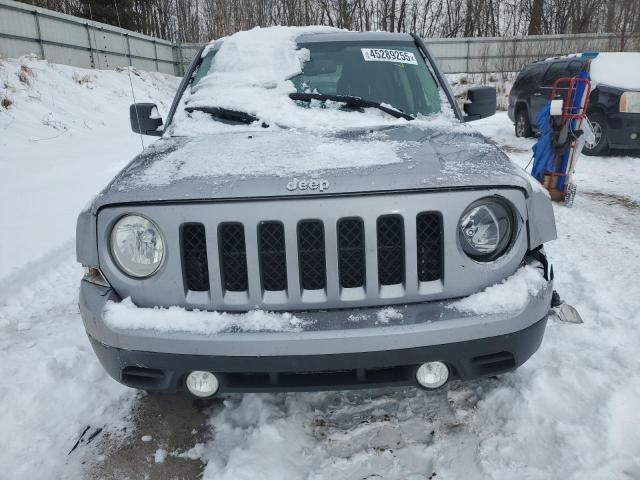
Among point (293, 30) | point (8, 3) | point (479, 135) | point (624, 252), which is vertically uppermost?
point (8, 3)

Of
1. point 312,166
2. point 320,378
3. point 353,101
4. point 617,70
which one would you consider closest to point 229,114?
point 353,101

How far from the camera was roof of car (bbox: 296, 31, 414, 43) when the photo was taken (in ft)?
10.9

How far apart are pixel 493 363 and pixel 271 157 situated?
126cm

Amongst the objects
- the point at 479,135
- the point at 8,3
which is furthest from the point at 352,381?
the point at 8,3

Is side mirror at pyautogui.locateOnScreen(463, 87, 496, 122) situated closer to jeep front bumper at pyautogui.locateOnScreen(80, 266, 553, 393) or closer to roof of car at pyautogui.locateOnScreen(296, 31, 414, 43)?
roof of car at pyautogui.locateOnScreen(296, 31, 414, 43)

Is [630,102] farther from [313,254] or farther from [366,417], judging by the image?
[313,254]

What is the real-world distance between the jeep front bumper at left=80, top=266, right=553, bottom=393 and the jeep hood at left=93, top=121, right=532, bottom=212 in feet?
1.50

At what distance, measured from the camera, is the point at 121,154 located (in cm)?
823

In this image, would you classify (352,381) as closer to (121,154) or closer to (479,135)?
(479,135)

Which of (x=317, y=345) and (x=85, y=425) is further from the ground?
(x=317, y=345)

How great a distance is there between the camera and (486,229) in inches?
73.1

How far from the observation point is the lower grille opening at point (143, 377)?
1.80m

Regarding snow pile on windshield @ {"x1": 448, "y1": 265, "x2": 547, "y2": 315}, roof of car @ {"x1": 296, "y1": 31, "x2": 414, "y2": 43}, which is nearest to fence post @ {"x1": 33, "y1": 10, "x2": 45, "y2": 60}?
roof of car @ {"x1": 296, "y1": 31, "x2": 414, "y2": 43}

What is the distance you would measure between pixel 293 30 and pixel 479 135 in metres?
1.73
